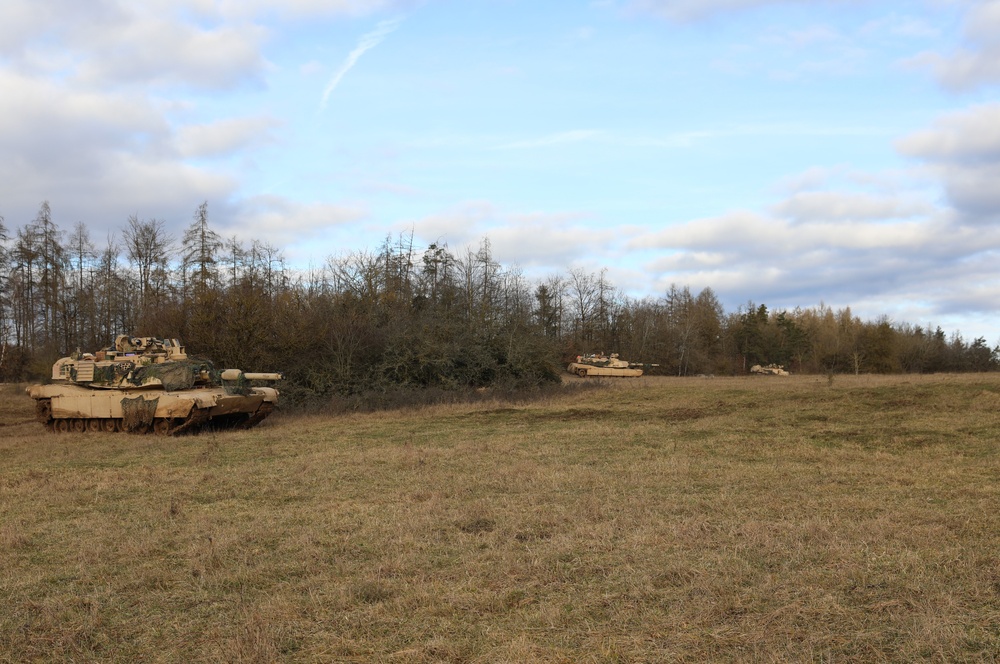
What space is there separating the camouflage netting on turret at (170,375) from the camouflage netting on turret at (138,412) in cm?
51

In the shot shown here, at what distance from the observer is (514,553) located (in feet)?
20.4

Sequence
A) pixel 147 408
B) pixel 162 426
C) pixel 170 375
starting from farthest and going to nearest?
pixel 170 375, pixel 162 426, pixel 147 408

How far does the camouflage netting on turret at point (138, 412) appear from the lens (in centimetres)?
1716

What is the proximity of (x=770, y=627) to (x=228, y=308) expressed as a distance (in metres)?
23.0

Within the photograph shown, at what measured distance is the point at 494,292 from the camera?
42.8 metres

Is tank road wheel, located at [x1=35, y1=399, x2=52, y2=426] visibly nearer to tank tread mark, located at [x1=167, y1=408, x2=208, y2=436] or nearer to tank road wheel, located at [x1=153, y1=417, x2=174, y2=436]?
tank road wheel, located at [x1=153, y1=417, x2=174, y2=436]

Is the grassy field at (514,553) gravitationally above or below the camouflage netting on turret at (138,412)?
below

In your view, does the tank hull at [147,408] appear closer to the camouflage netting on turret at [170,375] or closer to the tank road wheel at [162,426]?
the tank road wheel at [162,426]

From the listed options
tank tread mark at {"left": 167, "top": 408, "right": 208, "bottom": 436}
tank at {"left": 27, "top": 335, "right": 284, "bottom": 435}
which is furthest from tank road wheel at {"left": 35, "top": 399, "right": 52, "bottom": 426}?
tank tread mark at {"left": 167, "top": 408, "right": 208, "bottom": 436}

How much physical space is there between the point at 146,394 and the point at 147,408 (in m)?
0.42

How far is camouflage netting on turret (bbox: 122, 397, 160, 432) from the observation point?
17.2m

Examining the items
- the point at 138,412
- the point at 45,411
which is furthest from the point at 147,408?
the point at 45,411

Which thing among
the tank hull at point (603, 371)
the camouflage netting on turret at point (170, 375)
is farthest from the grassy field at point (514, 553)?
the tank hull at point (603, 371)

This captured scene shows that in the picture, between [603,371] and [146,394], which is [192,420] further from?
[603,371]
